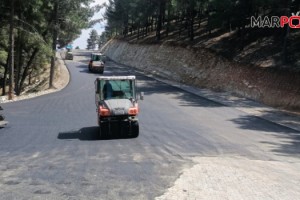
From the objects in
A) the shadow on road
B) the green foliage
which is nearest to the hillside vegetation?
the green foliage

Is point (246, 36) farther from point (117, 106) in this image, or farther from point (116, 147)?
point (116, 147)

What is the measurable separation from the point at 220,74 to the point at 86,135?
→ 82.8 ft

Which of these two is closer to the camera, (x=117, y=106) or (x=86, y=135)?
(x=117, y=106)

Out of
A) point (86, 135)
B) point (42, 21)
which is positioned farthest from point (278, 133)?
point (42, 21)

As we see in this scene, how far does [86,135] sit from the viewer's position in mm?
19625

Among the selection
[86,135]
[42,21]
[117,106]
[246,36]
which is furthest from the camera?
[246,36]

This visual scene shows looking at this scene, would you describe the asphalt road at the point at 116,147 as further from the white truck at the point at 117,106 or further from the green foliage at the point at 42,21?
the green foliage at the point at 42,21

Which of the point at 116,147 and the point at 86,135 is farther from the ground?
the point at 116,147

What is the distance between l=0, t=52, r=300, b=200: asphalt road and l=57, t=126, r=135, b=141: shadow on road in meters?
0.04

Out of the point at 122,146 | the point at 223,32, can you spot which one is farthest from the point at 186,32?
the point at 122,146

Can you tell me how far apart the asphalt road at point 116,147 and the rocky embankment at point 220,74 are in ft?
18.5

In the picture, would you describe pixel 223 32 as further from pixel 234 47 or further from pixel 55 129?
pixel 55 129

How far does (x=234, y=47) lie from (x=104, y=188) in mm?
37296

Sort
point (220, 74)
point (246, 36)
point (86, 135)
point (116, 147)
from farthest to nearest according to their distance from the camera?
point (246, 36) < point (220, 74) < point (86, 135) < point (116, 147)
